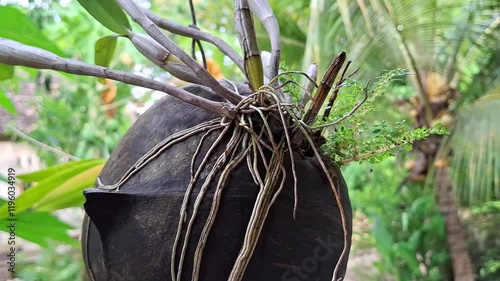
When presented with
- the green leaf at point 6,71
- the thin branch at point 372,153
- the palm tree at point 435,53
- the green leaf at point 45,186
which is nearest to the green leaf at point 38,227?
the green leaf at point 45,186

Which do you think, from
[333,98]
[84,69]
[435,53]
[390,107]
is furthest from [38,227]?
[390,107]

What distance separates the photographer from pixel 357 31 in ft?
5.28

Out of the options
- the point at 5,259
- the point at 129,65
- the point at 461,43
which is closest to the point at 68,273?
the point at 5,259

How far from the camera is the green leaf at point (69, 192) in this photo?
655 mm

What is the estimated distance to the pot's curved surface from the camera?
39 centimetres

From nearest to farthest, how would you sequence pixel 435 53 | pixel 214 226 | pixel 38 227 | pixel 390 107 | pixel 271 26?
pixel 214 226
pixel 271 26
pixel 38 227
pixel 435 53
pixel 390 107

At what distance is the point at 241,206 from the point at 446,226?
1567 millimetres

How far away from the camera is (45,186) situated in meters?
0.65

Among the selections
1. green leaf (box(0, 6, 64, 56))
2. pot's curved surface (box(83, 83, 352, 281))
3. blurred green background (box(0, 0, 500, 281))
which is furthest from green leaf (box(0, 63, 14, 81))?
blurred green background (box(0, 0, 500, 281))

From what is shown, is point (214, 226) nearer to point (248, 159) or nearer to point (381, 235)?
point (248, 159)

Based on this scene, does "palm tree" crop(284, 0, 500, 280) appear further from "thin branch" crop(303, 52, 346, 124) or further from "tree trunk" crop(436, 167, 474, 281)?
"thin branch" crop(303, 52, 346, 124)

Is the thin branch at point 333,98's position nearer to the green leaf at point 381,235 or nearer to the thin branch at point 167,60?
the thin branch at point 167,60

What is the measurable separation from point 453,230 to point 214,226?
1548 mm

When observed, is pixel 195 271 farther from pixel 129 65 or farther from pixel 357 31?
pixel 129 65
